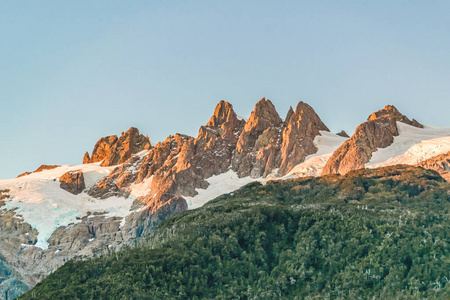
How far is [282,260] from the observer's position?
16625 cm

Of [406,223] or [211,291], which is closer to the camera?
[211,291]

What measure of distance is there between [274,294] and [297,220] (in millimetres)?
35512

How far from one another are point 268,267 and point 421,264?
36.0 meters

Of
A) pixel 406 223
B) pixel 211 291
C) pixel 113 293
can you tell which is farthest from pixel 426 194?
pixel 113 293

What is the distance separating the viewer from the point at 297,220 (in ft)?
601

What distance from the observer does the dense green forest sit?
145m

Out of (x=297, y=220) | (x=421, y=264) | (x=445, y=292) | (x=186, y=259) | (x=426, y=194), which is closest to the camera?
(x=445, y=292)

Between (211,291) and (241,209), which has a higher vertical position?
(241,209)

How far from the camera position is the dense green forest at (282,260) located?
476ft

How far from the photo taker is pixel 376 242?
160 m

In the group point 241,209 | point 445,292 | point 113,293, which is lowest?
point 445,292

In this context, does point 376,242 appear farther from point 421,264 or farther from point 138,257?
point 138,257

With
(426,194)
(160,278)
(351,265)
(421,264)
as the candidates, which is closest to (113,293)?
(160,278)

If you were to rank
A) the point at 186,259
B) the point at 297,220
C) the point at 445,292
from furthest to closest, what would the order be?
the point at 297,220 < the point at 186,259 < the point at 445,292
